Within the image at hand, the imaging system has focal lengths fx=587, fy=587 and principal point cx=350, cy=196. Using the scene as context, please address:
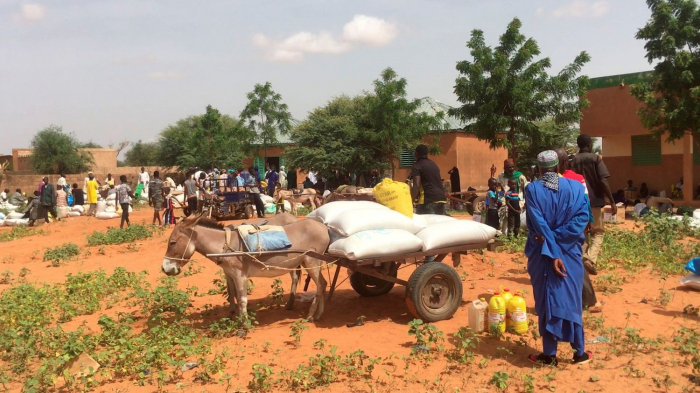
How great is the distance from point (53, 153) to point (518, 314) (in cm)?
3832

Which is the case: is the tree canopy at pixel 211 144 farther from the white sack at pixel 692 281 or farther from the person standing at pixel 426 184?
the white sack at pixel 692 281

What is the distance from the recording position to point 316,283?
672 centimetres

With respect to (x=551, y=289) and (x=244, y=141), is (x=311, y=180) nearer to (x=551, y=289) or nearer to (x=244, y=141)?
(x=244, y=141)

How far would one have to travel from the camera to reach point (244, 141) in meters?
30.1

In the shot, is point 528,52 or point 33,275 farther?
point 528,52

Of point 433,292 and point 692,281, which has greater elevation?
point 433,292

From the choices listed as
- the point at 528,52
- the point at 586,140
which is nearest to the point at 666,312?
the point at 586,140

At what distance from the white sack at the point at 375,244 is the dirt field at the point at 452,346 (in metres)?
0.86

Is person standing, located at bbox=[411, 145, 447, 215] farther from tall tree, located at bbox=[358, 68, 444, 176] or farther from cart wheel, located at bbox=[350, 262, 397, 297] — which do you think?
tall tree, located at bbox=[358, 68, 444, 176]

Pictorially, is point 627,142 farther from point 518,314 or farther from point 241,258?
point 241,258

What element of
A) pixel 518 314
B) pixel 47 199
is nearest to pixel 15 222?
pixel 47 199

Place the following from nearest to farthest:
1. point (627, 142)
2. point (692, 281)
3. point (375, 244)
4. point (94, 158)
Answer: point (375, 244), point (692, 281), point (627, 142), point (94, 158)

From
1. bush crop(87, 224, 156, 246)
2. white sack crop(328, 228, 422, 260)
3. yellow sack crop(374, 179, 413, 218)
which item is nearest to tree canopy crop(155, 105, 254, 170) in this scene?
bush crop(87, 224, 156, 246)

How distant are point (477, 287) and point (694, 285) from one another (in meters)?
2.78
